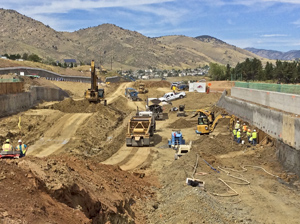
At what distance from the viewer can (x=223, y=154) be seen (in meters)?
24.6

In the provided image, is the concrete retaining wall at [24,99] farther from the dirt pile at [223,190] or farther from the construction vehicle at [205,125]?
the dirt pile at [223,190]

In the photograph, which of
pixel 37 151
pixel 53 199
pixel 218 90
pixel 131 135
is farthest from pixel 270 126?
pixel 218 90

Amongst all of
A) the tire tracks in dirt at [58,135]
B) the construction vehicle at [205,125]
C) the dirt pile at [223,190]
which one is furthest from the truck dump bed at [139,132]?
the tire tracks in dirt at [58,135]

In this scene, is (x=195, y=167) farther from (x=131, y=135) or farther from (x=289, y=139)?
(x=131, y=135)

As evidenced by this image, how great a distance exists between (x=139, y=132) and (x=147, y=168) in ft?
20.9

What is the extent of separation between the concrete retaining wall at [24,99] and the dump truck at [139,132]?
44.6 ft

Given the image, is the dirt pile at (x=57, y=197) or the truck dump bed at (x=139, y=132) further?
the truck dump bed at (x=139, y=132)

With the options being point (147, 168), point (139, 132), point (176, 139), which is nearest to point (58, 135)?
point (139, 132)

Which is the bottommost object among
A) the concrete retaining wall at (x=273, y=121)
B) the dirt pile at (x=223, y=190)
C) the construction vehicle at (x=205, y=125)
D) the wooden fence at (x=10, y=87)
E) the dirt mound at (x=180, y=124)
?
the dirt mound at (x=180, y=124)

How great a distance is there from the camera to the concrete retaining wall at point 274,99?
23547 mm

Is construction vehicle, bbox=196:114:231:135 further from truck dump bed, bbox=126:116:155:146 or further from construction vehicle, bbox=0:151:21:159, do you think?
construction vehicle, bbox=0:151:21:159

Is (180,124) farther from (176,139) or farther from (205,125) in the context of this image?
(176,139)

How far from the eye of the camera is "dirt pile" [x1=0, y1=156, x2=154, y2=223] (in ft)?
25.0

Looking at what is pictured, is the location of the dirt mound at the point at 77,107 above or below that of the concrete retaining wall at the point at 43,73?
below
